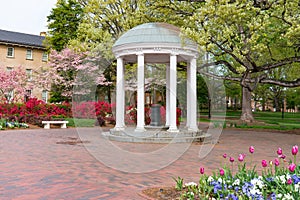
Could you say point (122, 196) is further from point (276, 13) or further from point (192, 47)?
point (276, 13)

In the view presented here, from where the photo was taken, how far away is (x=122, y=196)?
192 inches

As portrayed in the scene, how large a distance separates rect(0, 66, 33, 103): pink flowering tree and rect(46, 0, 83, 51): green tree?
5703 mm

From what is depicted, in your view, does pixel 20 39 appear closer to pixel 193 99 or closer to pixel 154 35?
pixel 154 35

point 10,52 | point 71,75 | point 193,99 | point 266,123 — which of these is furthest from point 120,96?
point 10,52

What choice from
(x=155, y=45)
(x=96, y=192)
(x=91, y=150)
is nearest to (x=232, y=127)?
(x=155, y=45)

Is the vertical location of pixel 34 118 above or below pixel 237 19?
below

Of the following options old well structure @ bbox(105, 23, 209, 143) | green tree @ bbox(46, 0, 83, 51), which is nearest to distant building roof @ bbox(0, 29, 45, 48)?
green tree @ bbox(46, 0, 83, 51)

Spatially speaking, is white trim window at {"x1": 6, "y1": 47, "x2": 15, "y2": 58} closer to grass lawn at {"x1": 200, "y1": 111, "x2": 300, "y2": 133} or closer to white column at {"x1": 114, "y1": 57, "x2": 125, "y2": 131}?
grass lawn at {"x1": 200, "y1": 111, "x2": 300, "y2": 133}

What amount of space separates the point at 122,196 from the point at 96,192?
529mm

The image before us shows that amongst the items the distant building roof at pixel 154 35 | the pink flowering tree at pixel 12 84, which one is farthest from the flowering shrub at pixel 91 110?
the distant building roof at pixel 154 35

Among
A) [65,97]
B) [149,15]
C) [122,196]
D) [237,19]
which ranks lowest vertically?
[122,196]

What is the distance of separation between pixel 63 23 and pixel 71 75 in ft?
25.1

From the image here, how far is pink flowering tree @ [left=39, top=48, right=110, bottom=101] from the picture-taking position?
31188mm

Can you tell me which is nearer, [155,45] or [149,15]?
[155,45]
